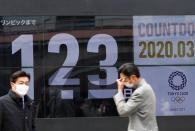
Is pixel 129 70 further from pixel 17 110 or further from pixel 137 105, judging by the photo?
pixel 17 110

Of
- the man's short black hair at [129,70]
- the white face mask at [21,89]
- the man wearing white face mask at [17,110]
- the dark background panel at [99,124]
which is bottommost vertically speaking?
the dark background panel at [99,124]

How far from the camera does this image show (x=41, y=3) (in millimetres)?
10586

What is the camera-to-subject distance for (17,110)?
5699 mm

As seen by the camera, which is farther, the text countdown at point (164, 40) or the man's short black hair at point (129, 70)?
the text countdown at point (164, 40)

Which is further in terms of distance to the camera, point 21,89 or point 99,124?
point 99,124

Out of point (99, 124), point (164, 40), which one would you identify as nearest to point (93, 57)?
point (99, 124)

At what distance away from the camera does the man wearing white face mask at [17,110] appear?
566 centimetres

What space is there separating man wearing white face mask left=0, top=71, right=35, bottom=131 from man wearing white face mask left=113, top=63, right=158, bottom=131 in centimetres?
100

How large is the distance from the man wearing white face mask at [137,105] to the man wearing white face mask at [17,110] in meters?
1.00

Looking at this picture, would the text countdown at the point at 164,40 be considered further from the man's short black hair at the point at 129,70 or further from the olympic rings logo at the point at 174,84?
the man's short black hair at the point at 129,70

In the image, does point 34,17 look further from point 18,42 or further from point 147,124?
point 147,124

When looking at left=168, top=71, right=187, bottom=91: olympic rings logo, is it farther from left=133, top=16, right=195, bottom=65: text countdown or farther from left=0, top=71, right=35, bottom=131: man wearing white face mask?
left=0, top=71, right=35, bottom=131: man wearing white face mask

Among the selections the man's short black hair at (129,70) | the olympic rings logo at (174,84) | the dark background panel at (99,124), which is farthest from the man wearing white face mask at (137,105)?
the olympic rings logo at (174,84)

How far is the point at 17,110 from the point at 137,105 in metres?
1.28
